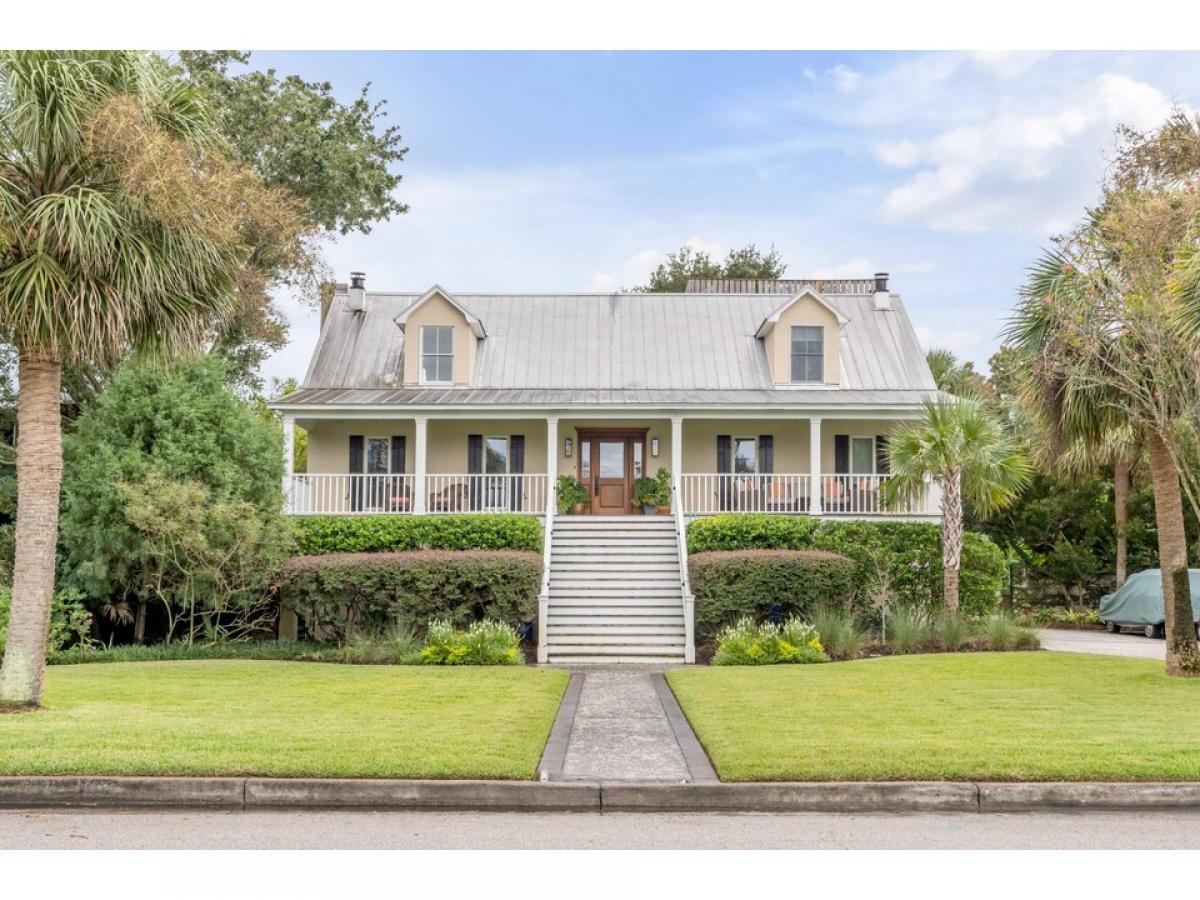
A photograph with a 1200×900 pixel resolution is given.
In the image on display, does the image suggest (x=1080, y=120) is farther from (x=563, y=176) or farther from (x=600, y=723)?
(x=600, y=723)

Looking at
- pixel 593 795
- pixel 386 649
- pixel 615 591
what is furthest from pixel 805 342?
pixel 593 795

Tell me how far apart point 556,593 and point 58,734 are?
11024 mm

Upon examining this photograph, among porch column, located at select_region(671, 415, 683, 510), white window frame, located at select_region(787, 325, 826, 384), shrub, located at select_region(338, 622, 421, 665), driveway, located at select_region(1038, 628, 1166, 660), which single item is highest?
white window frame, located at select_region(787, 325, 826, 384)

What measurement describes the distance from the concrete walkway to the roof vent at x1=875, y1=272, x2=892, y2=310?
15.2 meters

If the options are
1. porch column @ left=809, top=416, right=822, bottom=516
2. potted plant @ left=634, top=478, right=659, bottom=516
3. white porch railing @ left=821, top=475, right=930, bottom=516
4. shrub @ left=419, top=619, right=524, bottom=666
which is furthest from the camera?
potted plant @ left=634, top=478, right=659, bottom=516

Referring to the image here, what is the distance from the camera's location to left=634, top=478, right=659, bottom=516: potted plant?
2306 centimetres

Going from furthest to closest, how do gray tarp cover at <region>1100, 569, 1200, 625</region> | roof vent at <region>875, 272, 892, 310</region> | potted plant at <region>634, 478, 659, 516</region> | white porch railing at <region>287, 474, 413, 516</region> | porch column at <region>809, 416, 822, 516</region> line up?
1. roof vent at <region>875, 272, 892, 310</region>
2. potted plant at <region>634, 478, 659, 516</region>
3. gray tarp cover at <region>1100, 569, 1200, 625</region>
4. white porch railing at <region>287, 474, 413, 516</region>
5. porch column at <region>809, 416, 822, 516</region>

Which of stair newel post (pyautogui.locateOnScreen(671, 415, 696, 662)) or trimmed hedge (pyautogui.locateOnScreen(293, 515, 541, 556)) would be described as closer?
stair newel post (pyautogui.locateOnScreen(671, 415, 696, 662))

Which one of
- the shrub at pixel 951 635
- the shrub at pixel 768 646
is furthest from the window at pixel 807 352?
the shrub at pixel 768 646

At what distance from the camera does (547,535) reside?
2006 cm

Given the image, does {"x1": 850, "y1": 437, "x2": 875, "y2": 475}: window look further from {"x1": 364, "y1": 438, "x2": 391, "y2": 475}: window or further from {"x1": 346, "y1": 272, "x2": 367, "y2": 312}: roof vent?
{"x1": 346, "y1": 272, "x2": 367, "y2": 312}: roof vent

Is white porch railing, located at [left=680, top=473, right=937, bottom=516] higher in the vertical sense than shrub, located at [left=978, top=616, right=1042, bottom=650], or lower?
higher

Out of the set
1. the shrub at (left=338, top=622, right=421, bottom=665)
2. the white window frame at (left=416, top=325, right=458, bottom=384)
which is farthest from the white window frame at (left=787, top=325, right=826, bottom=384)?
the shrub at (left=338, top=622, right=421, bottom=665)

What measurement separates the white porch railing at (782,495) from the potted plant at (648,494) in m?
0.68
